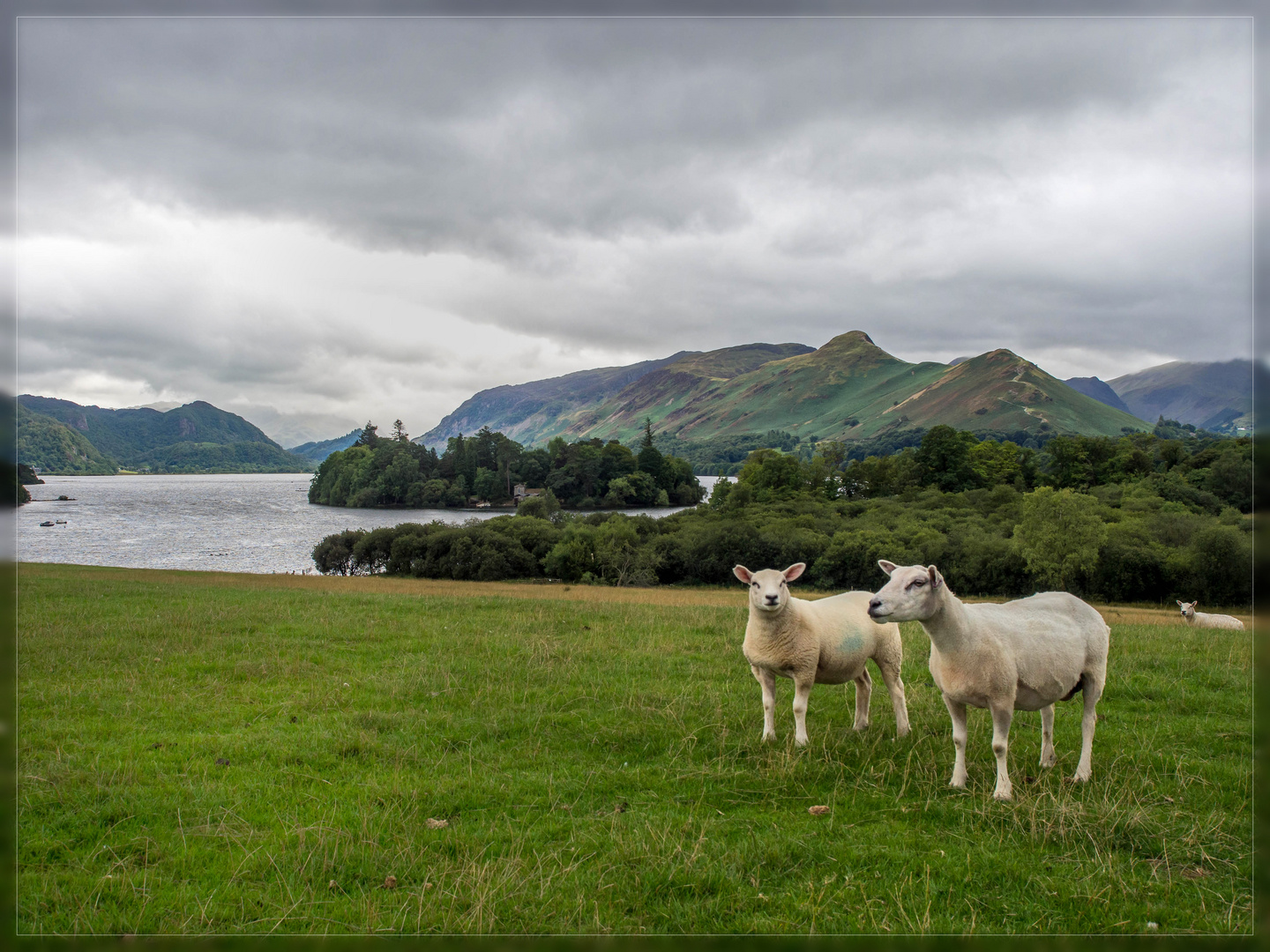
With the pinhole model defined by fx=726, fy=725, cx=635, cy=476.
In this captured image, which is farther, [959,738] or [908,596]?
[959,738]

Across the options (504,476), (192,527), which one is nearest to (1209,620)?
(192,527)

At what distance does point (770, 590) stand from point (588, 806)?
316 centimetres

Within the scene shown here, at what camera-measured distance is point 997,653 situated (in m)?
7.02

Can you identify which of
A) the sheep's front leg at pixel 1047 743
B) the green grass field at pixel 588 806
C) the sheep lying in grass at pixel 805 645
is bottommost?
the green grass field at pixel 588 806

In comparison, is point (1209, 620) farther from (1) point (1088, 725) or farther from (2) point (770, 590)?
(2) point (770, 590)

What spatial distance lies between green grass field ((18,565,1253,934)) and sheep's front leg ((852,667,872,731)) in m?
0.25

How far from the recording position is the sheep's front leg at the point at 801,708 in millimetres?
8555

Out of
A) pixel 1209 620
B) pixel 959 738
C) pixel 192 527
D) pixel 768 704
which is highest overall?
pixel 959 738

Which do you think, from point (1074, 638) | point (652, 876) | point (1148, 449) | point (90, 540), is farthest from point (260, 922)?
point (1148, 449)

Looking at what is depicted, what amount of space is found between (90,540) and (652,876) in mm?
107275

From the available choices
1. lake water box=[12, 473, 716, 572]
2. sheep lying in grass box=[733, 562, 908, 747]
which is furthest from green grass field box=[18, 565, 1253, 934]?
lake water box=[12, 473, 716, 572]

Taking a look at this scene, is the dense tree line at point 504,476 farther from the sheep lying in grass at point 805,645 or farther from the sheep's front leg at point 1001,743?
the sheep's front leg at point 1001,743

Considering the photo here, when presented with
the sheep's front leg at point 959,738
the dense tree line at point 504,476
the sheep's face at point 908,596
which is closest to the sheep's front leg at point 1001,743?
the sheep's front leg at point 959,738

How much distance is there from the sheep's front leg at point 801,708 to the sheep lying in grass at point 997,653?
5.59 ft
